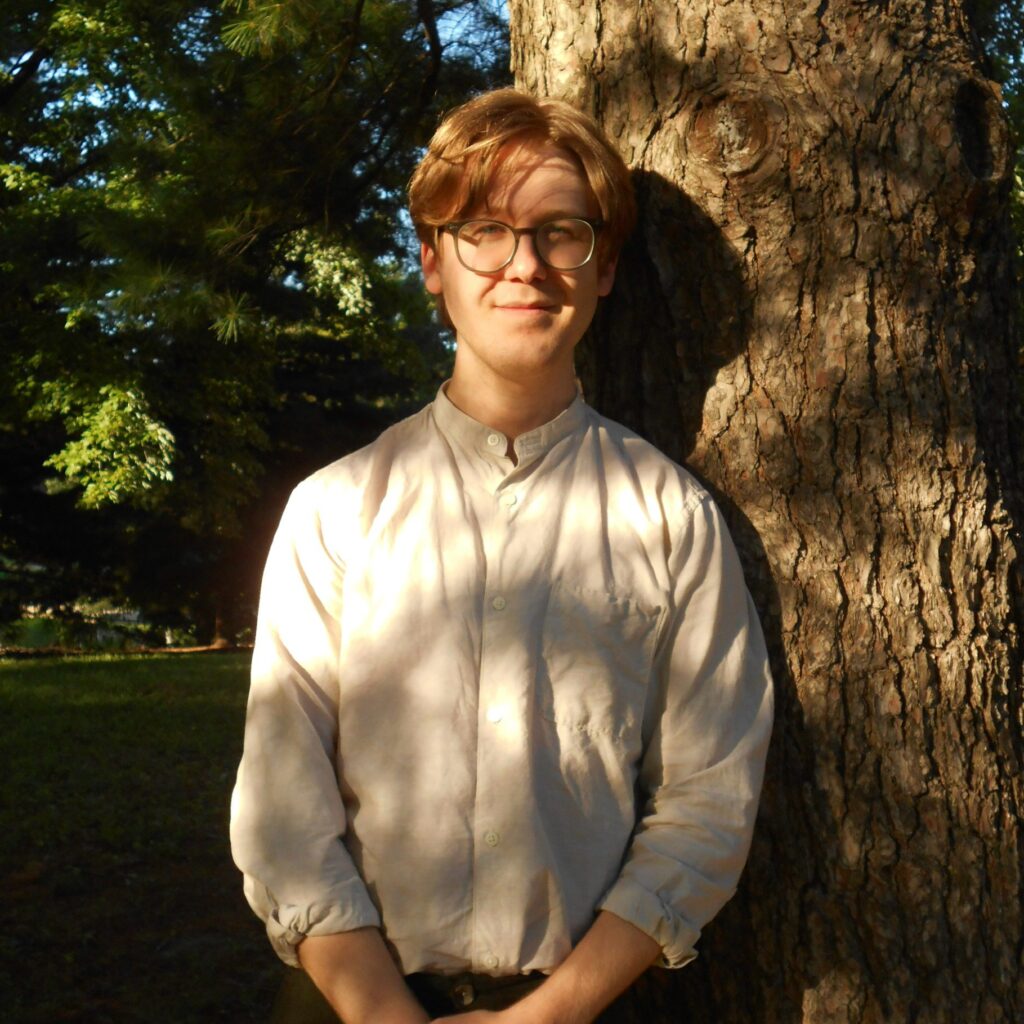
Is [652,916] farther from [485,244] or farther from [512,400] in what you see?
[485,244]

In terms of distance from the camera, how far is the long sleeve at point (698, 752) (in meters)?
1.75

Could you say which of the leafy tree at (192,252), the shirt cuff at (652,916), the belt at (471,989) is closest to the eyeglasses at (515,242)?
the shirt cuff at (652,916)

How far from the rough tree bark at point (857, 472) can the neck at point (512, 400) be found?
357mm

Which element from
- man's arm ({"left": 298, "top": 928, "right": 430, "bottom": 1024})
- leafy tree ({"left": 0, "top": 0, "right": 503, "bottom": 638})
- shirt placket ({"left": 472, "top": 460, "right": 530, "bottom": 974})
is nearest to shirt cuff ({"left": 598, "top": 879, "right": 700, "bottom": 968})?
shirt placket ({"left": 472, "top": 460, "right": 530, "bottom": 974})

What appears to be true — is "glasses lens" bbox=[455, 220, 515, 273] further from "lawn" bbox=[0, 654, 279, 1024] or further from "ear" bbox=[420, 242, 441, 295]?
"lawn" bbox=[0, 654, 279, 1024]

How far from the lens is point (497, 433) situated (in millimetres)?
1960

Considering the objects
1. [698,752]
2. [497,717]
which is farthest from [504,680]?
[698,752]

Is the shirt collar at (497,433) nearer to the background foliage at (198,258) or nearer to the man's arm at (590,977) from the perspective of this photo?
the man's arm at (590,977)

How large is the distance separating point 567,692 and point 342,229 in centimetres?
464

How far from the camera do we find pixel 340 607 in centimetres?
188

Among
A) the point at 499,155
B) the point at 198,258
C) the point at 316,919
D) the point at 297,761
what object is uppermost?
the point at 198,258

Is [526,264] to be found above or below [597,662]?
above

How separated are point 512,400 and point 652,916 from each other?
76 cm

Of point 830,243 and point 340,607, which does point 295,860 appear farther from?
point 830,243
